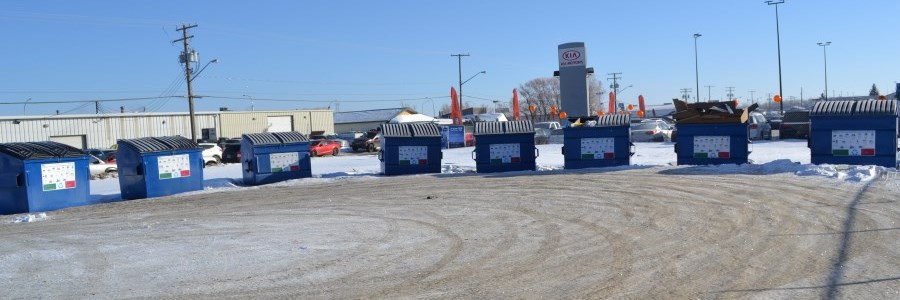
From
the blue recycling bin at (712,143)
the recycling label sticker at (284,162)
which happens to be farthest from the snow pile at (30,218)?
the blue recycling bin at (712,143)

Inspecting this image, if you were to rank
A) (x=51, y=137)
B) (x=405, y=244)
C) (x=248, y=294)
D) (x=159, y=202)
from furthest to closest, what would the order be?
1. (x=51, y=137)
2. (x=159, y=202)
3. (x=405, y=244)
4. (x=248, y=294)

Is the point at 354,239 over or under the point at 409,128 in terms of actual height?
under

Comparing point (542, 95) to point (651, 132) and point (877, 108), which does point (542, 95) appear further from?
point (877, 108)

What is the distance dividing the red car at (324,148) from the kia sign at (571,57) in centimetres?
1973

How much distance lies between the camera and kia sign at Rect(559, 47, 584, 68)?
27.5m

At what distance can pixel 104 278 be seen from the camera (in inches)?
348

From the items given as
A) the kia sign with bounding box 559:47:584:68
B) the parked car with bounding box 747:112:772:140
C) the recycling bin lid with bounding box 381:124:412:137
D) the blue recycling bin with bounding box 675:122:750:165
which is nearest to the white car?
the recycling bin lid with bounding box 381:124:412:137

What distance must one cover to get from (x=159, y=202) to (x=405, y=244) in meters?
9.35

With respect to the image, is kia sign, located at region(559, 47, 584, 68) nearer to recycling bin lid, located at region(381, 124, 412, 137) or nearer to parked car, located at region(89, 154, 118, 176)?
recycling bin lid, located at region(381, 124, 412, 137)

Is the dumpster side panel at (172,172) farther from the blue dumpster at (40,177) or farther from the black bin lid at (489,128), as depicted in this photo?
the black bin lid at (489,128)

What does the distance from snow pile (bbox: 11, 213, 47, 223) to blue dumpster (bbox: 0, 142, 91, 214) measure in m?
0.95

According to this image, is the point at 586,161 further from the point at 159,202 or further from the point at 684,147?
the point at 159,202

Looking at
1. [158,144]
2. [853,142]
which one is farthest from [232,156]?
[853,142]

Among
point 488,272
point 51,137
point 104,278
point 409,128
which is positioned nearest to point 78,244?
point 104,278
